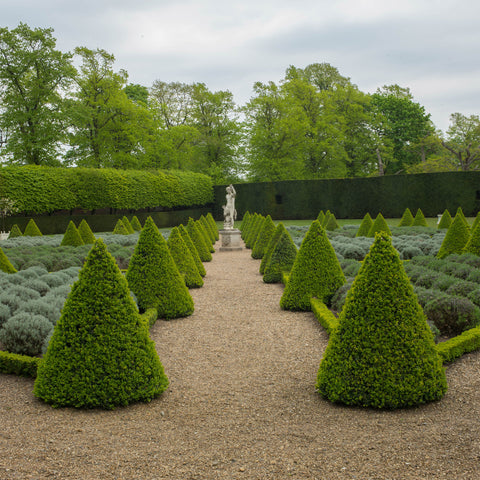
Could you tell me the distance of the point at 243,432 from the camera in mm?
3730

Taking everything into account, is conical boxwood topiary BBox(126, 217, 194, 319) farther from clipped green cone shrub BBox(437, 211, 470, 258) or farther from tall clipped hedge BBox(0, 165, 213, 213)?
tall clipped hedge BBox(0, 165, 213, 213)

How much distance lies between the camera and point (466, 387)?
4.52 metres

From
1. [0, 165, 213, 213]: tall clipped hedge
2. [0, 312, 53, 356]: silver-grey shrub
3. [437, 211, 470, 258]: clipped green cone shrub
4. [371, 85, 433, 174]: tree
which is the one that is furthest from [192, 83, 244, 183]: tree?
[0, 312, 53, 356]: silver-grey shrub

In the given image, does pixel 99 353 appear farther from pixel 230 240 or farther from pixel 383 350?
pixel 230 240

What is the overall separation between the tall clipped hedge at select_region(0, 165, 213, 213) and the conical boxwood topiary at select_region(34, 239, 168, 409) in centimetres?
2155

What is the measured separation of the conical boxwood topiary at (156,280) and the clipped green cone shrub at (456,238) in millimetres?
7339

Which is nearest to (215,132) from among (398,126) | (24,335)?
(398,126)

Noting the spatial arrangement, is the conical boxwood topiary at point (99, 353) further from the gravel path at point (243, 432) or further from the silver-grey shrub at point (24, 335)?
the silver-grey shrub at point (24, 335)

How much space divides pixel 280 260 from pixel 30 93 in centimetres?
2636

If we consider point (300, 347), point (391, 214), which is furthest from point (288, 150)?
point (300, 347)

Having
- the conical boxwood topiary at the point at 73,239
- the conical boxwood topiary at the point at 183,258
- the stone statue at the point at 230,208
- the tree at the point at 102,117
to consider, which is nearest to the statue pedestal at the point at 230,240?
the stone statue at the point at 230,208

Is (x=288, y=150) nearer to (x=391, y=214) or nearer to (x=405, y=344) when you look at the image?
(x=391, y=214)

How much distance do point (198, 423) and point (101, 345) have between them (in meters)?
1.12

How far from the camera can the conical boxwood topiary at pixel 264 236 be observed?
48.5 feet
